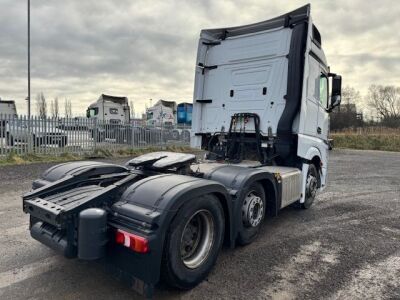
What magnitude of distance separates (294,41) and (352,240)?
3.30m

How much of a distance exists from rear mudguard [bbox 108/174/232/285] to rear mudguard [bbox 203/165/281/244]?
71 cm

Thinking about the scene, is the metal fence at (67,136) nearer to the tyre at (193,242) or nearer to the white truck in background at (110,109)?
the white truck in background at (110,109)

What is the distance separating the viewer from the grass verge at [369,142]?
29.4 metres

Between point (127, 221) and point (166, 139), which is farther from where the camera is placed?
point (166, 139)

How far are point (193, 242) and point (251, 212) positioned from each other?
3.38ft

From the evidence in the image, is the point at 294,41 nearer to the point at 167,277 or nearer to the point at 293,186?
the point at 293,186

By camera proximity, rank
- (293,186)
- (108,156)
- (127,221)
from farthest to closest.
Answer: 1. (108,156)
2. (293,186)
3. (127,221)

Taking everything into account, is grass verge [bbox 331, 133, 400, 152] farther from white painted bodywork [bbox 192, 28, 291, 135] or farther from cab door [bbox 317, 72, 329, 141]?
white painted bodywork [bbox 192, 28, 291, 135]

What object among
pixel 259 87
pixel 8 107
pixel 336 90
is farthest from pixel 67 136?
pixel 8 107

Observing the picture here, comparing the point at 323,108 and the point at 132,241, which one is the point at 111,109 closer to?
the point at 323,108

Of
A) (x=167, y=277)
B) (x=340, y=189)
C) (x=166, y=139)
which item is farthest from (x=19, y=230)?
(x=166, y=139)

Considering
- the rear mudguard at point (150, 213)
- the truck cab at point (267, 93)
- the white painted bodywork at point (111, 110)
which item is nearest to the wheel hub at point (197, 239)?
the rear mudguard at point (150, 213)

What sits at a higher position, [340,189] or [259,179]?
[259,179]

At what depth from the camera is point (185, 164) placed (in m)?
4.17
